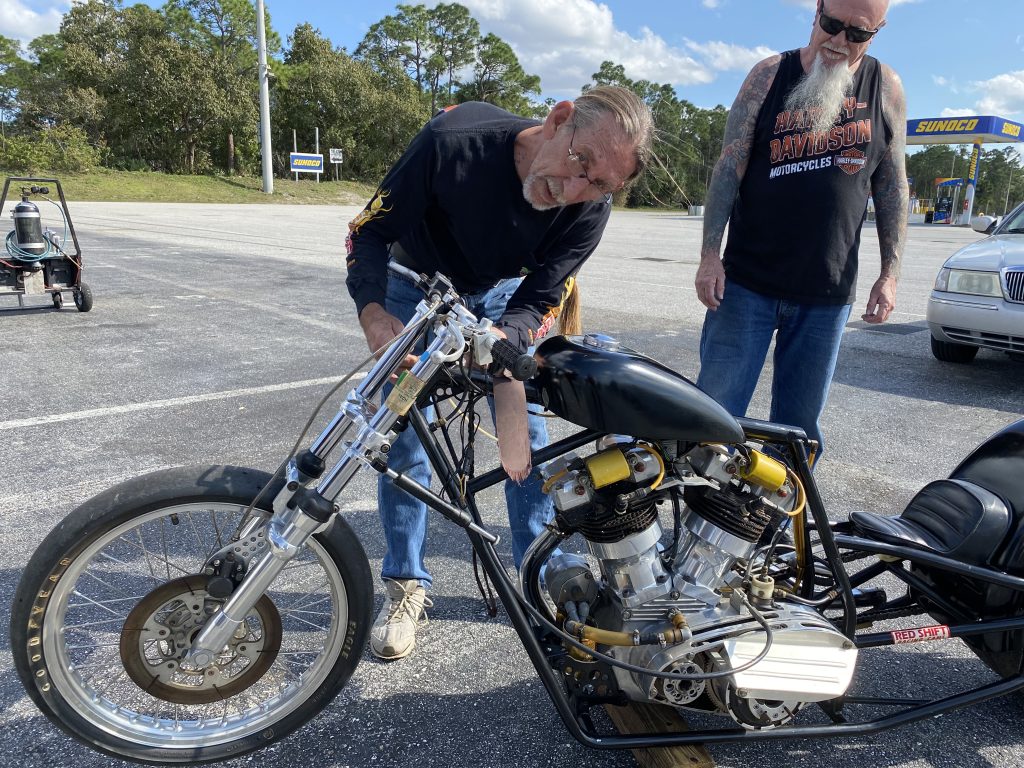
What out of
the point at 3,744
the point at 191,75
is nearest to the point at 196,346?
the point at 3,744

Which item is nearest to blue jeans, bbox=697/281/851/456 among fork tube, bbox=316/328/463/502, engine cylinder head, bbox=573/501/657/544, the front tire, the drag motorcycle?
the drag motorcycle

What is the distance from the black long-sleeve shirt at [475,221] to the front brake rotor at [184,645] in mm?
850

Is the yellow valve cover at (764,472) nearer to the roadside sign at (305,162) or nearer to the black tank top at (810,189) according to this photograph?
→ the black tank top at (810,189)

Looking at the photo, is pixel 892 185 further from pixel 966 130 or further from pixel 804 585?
pixel 966 130

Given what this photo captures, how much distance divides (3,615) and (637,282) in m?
9.42

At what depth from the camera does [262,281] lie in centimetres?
986

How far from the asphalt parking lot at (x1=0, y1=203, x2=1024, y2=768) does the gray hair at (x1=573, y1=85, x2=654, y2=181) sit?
1.61 metres

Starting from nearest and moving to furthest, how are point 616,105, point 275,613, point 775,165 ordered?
point 616,105
point 275,613
point 775,165

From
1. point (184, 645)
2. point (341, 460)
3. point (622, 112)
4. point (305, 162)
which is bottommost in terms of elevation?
point (184, 645)

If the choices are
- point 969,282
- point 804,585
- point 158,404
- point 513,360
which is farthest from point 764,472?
point 969,282

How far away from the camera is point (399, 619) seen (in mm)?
2396

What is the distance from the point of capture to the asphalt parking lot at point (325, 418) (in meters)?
2.01

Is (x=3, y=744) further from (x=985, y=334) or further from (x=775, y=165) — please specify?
(x=985, y=334)

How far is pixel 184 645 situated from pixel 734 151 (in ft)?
8.09
